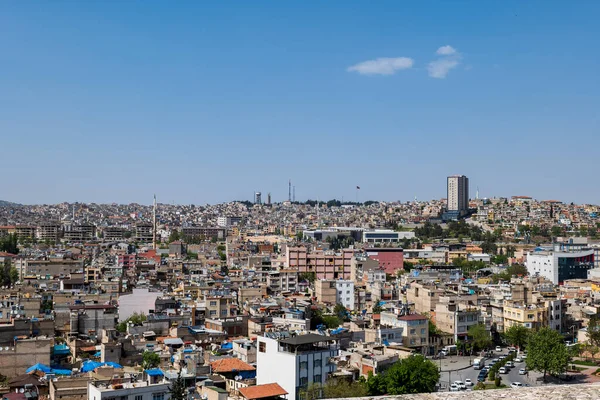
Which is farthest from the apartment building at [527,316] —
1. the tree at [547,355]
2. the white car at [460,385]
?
the white car at [460,385]

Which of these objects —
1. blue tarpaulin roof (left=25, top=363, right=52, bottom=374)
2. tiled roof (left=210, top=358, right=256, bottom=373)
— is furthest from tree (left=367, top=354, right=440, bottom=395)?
blue tarpaulin roof (left=25, top=363, right=52, bottom=374)

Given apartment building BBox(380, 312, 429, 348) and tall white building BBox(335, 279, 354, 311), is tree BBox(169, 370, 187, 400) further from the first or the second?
tall white building BBox(335, 279, 354, 311)

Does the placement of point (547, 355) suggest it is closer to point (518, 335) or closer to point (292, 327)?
point (518, 335)

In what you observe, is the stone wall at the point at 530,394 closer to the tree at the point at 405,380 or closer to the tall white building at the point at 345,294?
the tree at the point at 405,380

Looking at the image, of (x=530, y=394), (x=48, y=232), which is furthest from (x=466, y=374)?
(x=48, y=232)

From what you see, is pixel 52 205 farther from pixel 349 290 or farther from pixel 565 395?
pixel 565 395
